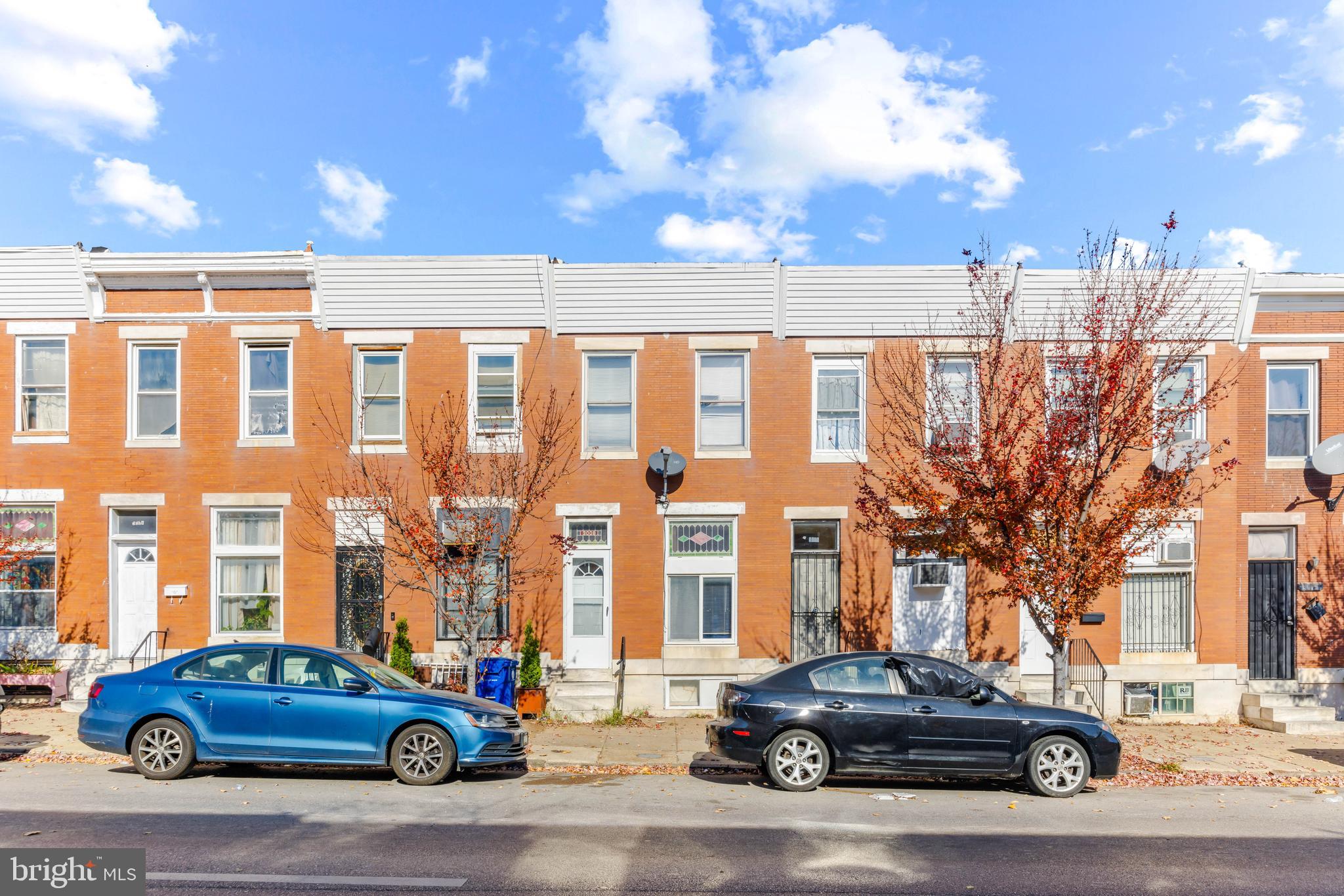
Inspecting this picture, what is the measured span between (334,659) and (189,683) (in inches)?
60.8

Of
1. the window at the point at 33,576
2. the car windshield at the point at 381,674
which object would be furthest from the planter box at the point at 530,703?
the window at the point at 33,576

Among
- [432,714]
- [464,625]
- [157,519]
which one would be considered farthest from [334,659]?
[157,519]

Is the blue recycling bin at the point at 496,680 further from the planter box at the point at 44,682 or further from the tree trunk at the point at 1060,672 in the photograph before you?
the tree trunk at the point at 1060,672

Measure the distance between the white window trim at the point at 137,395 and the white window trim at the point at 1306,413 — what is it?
18.2 meters

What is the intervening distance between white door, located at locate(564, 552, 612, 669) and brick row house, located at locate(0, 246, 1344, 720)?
1.5 inches

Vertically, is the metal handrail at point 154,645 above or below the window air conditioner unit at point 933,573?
below

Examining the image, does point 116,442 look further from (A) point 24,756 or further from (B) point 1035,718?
(B) point 1035,718

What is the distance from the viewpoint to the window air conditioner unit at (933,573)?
1506 cm

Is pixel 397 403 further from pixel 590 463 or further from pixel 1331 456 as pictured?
pixel 1331 456

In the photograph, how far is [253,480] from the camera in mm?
15055

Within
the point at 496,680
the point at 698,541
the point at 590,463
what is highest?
the point at 590,463

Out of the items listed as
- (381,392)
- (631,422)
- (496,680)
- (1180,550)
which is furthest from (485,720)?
(1180,550)

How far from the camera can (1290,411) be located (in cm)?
1550

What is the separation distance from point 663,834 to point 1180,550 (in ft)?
37.2
